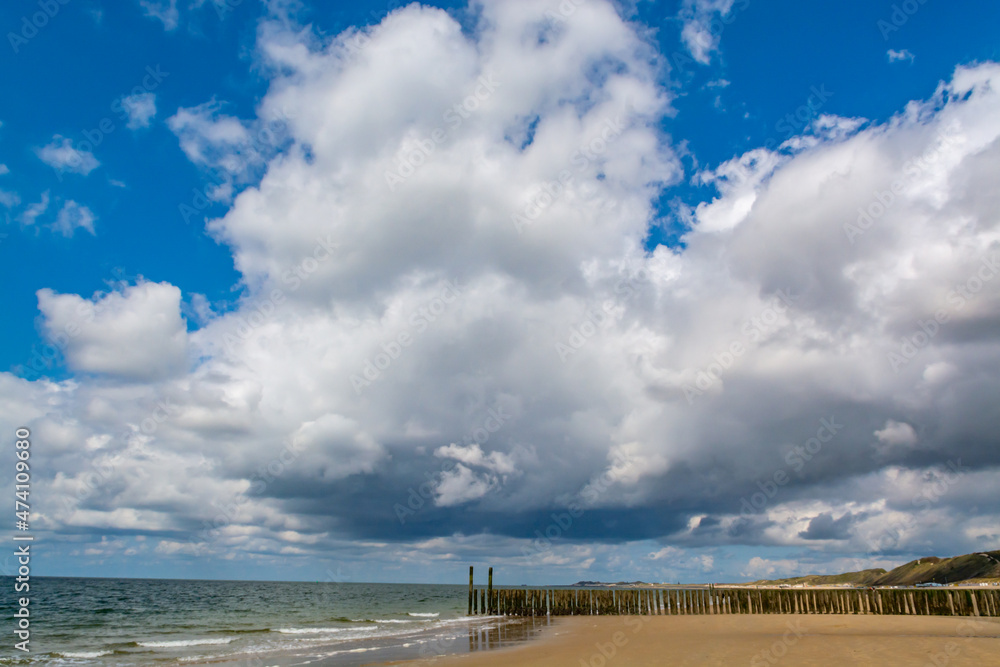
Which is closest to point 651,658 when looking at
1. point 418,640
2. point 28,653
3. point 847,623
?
point 418,640

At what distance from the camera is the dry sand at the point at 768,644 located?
17.3 m

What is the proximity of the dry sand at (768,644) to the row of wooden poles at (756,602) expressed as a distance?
2.14 meters

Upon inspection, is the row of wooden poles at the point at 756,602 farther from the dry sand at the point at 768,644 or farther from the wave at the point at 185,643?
the wave at the point at 185,643

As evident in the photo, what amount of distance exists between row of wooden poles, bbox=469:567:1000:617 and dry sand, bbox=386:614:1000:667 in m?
2.14

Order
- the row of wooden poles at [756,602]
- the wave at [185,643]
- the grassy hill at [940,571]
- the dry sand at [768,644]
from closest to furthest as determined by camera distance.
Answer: the dry sand at [768,644] < the wave at [185,643] < the row of wooden poles at [756,602] < the grassy hill at [940,571]

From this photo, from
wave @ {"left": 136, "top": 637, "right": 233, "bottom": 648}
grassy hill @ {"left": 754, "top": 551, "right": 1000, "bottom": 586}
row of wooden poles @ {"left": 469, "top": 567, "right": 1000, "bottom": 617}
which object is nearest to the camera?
wave @ {"left": 136, "top": 637, "right": 233, "bottom": 648}

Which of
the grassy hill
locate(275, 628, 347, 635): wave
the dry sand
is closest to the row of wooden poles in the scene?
the dry sand

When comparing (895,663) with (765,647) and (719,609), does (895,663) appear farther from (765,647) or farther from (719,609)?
(719,609)

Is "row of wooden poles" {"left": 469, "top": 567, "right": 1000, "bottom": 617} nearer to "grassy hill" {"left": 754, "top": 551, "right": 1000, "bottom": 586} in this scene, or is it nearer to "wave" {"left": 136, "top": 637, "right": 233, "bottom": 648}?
"wave" {"left": 136, "top": 637, "right": 233, "bottom": 648}

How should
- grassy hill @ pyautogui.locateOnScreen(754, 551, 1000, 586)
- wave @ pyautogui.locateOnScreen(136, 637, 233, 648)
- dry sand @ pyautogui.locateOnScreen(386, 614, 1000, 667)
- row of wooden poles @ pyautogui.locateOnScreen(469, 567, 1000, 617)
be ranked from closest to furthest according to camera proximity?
1. dry sand @ pyautogui.locateOnScreen(386, 614, 1000, 667)
2. wave @ pyautogui.locateOnScreen(136, 637, 233, 648)
3. row of wooden poles @ pyautogui.locateOnScreen(469, 567, 1000, 617)
4. grassy hill @ pyautogui.locateOnScreen(754, 551, 1000, 586)

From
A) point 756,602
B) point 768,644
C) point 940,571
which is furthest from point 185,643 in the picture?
point 940,571

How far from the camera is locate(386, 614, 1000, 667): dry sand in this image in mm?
17328

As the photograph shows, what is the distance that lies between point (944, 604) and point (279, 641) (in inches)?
1494

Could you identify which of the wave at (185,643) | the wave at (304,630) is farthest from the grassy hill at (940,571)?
the wave at (185,643)
